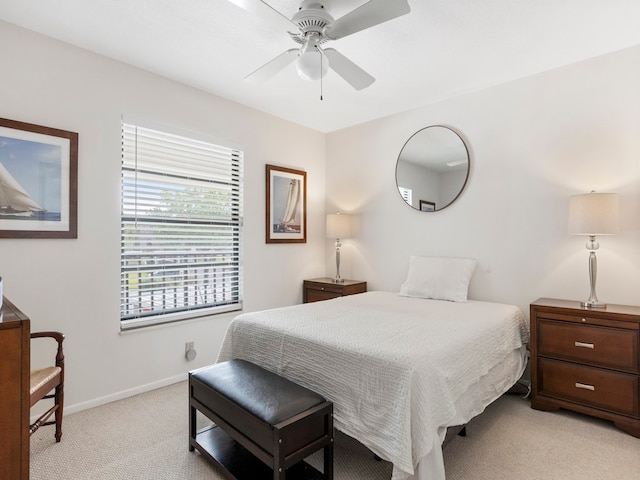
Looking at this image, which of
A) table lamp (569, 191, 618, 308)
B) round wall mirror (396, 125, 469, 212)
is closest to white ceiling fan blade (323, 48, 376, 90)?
round wall mirror (396, 125, 469, 212)

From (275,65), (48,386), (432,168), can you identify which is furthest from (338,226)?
(48,386)

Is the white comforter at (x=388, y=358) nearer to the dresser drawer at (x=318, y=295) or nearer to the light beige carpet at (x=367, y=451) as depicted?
the light beige carpet at (x=367, y=451)

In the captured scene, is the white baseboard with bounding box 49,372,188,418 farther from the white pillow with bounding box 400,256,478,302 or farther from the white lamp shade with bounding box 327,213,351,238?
the white pillow with bounding box 400,256,478,302

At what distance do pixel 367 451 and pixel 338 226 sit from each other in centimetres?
245

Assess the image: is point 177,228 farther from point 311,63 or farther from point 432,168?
point 432,168

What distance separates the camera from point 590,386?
244 cm

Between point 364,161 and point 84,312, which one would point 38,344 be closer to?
point 84,312

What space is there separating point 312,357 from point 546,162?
2.52m

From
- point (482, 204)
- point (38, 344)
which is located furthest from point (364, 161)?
point (38, 344)

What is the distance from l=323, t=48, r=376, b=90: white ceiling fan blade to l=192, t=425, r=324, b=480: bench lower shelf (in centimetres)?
231

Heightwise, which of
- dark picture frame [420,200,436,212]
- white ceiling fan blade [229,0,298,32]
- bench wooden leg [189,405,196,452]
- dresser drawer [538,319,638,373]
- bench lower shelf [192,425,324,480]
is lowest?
bench lower shelf [192,425,324,480]

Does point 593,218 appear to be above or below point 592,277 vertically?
above

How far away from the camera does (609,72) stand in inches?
107

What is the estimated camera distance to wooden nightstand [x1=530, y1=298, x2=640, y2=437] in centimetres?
230
